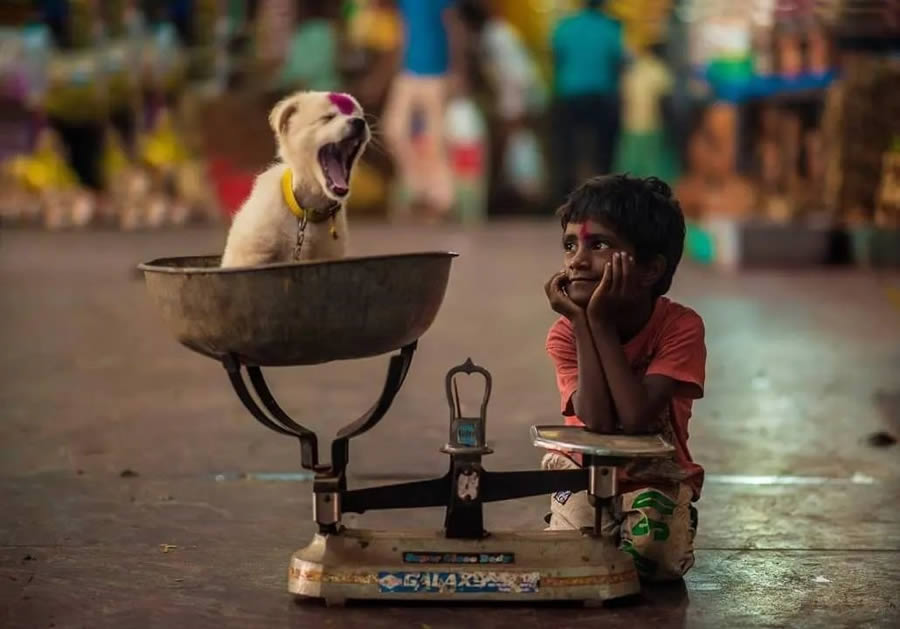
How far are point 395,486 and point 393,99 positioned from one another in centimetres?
1180

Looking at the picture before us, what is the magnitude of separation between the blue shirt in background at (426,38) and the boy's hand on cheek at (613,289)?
11083 mm

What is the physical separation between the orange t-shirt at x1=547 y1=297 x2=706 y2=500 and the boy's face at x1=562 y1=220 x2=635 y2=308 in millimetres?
157

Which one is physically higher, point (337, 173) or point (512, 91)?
point (512, 91)

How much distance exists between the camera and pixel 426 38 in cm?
1355

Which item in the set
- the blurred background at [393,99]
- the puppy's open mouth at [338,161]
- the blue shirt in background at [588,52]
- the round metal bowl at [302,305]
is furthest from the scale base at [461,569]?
the blue shirt in background at [588,52]

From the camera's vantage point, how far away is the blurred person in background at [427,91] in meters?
13.6

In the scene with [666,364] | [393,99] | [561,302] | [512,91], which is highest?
[512,91]

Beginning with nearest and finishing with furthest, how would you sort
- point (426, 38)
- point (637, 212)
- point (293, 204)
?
point (637, 212)
point (293, 204)
point (426, 38)

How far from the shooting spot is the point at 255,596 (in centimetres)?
274

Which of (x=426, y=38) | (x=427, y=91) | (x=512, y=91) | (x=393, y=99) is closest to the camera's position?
(x=426, y=38)

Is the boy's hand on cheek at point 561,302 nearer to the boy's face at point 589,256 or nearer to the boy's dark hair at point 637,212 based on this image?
the boy's face at point 589,256

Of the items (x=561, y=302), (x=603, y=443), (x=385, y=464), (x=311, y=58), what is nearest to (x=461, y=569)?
(x=603, y=443)

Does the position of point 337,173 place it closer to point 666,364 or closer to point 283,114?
point 283,114

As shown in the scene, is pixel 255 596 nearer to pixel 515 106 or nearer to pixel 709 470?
pixel 709 470
